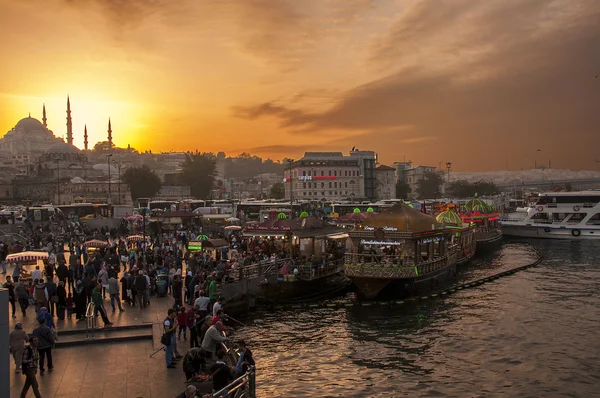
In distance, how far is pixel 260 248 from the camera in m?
31.4

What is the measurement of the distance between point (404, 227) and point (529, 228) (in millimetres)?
41953

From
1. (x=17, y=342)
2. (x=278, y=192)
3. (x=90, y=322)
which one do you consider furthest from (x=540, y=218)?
(x=278, y=192)

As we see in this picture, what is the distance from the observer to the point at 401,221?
25344mm

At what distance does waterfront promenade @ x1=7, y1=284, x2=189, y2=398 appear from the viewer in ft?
38.2

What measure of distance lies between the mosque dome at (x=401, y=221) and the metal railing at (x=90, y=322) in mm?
13613

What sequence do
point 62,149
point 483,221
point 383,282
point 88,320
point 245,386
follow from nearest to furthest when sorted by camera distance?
point 245,386, point 88,320, point 383,282, point 483,221, point 62,149

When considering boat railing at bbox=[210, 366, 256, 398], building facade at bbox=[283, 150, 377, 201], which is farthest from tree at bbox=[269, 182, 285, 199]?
boat railing at bbox=[210, 366, 256, 398]

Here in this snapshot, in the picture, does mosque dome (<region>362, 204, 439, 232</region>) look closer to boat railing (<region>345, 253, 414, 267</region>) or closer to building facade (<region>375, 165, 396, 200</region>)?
boat railing (<region>345, 253, 414, 267</region>)

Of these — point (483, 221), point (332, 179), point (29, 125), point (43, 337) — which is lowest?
point (43, 337)

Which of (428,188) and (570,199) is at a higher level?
(428,188)

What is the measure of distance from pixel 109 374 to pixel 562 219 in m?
58.6

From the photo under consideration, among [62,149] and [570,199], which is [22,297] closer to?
[570,199]

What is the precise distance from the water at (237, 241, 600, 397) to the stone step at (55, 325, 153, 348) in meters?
3.84

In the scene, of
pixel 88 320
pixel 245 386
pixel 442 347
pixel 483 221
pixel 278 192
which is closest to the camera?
pixel 245 386
